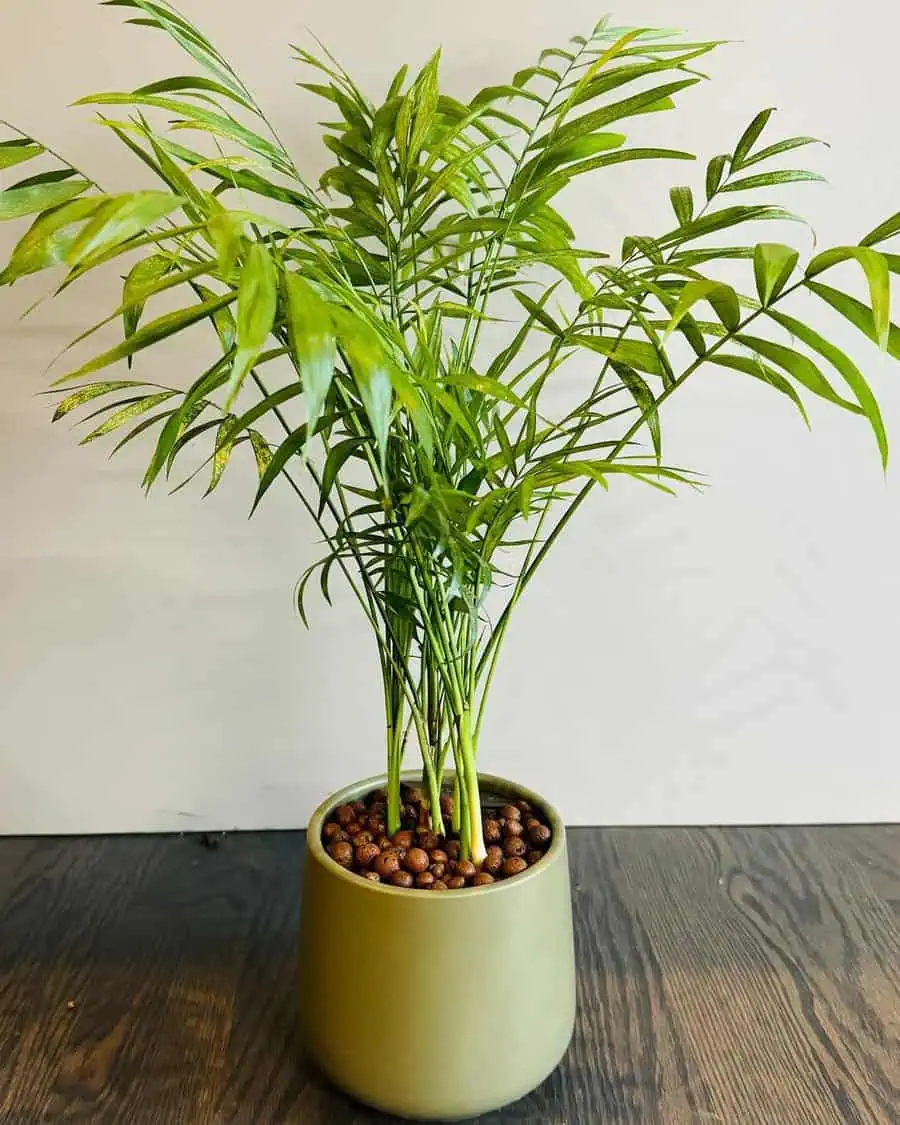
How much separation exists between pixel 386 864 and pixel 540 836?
0.43 feet

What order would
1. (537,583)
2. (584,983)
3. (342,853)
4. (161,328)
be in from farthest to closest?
(537,583) < (584,983) < (342,853) < (161,328)

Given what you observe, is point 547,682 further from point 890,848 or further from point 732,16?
point 732,16

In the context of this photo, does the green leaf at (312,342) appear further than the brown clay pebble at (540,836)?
No

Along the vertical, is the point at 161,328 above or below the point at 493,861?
above

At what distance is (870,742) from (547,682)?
0.39 meters

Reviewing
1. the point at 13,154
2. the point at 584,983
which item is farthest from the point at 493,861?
the point at 13,154

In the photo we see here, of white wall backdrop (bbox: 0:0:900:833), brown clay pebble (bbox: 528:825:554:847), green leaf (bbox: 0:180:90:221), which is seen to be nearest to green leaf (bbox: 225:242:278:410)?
green leaf (bbox: 0:180:90:221)

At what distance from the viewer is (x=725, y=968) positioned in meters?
0.95

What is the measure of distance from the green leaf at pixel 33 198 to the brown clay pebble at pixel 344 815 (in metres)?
0.51

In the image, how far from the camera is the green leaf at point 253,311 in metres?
0.41

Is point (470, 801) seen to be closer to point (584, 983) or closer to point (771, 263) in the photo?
point (584, 983)

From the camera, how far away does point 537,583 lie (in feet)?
3.64

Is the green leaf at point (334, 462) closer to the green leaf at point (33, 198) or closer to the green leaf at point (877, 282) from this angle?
the green leaf at point (33, 198)

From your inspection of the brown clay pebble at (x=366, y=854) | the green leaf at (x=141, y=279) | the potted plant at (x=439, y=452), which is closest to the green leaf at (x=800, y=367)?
the potted plant at (x=439, y=452)
